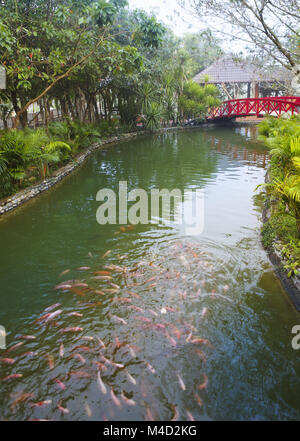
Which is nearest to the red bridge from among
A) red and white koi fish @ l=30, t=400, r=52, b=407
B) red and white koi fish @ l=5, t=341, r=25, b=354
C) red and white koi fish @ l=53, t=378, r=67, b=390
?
red and white koi fish @ l=5, t=341, r=25, b=354

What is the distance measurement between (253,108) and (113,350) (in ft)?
92.8

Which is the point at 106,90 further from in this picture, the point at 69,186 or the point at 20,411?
the point at 20,411

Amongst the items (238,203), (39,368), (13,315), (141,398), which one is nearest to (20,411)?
(39,368)

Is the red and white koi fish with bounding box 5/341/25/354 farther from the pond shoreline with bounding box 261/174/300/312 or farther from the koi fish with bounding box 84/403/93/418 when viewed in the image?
the pond shoreline with bounding box 261/174/300/312

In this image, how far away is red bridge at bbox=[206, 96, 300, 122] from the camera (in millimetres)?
22344

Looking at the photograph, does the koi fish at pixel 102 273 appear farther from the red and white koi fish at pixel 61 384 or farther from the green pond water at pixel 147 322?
the red and white koi fish at pixel 61 384

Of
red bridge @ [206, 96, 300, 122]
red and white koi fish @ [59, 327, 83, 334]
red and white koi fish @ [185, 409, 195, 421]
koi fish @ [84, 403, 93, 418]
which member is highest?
red bridge @ [206, 96, 300, 122]

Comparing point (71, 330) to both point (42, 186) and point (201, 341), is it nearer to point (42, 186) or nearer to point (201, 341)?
point (201, 341)

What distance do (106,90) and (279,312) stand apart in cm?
1957

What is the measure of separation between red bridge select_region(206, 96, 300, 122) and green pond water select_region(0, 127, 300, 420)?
17.4 meters

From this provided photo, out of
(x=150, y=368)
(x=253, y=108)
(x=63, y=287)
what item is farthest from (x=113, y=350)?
(x=253, y=108)

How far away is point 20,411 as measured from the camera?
308cm

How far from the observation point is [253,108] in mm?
27750

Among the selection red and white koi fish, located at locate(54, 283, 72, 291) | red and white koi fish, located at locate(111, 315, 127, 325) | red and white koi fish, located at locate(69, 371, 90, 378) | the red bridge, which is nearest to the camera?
red and white koi fish, located at locate(69, 371, 90, 378)
